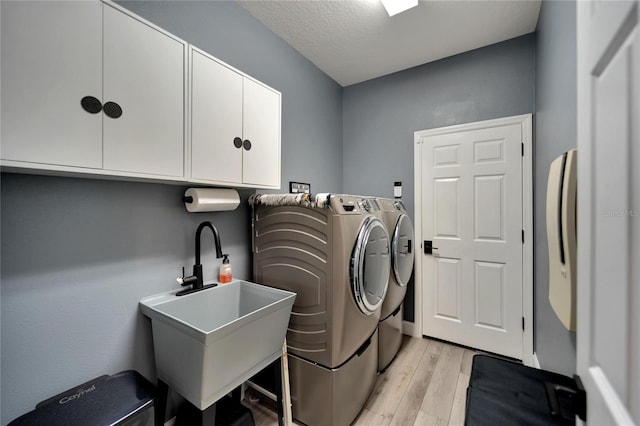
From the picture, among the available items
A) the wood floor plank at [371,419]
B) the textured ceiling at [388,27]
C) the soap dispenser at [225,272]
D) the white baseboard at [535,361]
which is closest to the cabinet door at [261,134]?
the soap dispenser at [225,272]

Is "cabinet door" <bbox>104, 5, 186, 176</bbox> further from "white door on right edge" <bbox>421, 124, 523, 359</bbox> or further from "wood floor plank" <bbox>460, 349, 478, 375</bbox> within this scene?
"wood floor plank" <bbox>460, 349, 478, 375</bbox>

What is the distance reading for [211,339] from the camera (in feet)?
3.36

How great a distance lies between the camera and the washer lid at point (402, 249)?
2170mm

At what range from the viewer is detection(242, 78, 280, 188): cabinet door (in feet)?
5.13

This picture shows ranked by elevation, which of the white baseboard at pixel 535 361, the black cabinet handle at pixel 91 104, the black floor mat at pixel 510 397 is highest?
the black cabinet handle at pixel 91 104

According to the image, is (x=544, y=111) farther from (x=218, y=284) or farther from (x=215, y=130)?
(x=218, y=284)

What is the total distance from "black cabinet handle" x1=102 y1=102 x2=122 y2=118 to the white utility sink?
2.92ft

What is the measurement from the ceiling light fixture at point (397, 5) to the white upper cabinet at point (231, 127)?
1077 mm

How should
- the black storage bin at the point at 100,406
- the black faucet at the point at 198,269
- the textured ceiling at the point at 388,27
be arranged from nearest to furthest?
the black storage bin at the point at 100,406 < the black faucet at the point at 198,269 < the textured ceiling at the point at 388,27

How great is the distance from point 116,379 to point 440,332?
2.68 metres

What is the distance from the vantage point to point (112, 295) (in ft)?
4.11

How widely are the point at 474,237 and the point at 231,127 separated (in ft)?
7.78

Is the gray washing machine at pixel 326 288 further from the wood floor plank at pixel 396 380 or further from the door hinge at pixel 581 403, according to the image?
the door hinge at pixel 581 403

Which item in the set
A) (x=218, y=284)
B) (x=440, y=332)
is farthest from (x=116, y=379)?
(x=440, y=332)
